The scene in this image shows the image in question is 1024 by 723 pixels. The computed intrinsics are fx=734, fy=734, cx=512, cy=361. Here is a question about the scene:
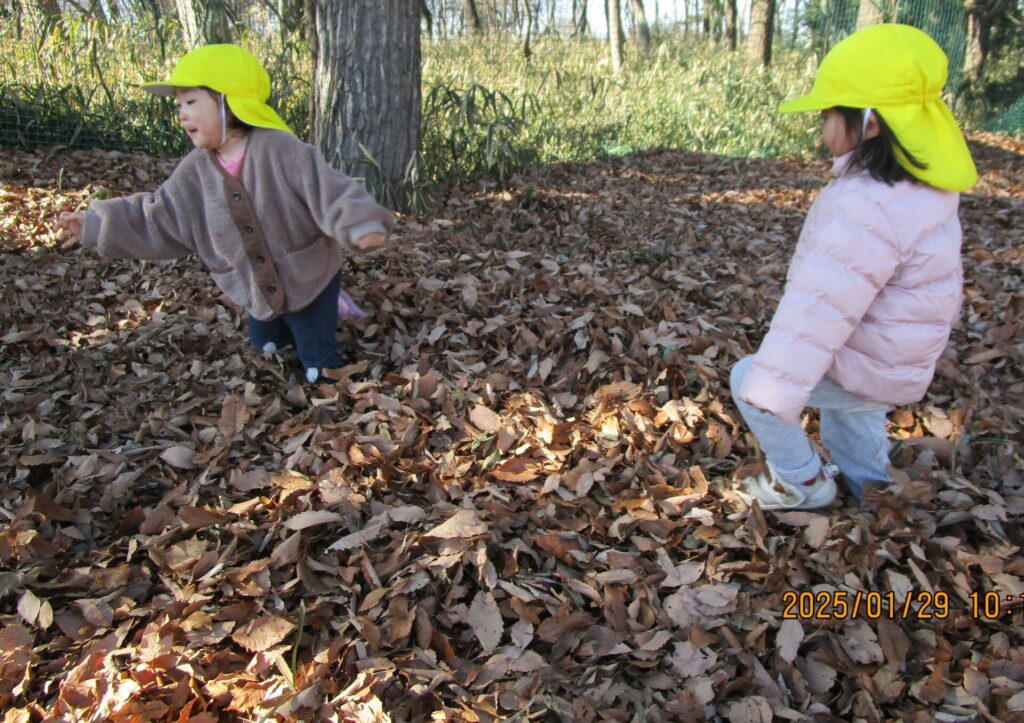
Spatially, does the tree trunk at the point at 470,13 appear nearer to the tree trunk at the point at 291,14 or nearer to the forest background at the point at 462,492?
the tree trunk at the point at 291,14

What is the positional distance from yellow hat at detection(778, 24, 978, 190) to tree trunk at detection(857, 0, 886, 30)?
846 cm

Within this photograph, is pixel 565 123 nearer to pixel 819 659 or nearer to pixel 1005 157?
pixel 1005 157

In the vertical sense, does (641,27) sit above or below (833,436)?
above

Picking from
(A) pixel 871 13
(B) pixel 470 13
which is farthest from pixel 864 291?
(B) pixel 470 13

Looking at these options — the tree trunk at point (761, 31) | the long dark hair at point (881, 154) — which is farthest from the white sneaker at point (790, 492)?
the tree trunk at point (761, 31)

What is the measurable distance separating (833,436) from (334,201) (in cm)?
191

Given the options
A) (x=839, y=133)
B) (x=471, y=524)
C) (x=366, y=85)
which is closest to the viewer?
(x=839, y=133)

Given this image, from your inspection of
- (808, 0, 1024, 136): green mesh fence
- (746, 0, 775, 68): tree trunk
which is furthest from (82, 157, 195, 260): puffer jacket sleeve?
(746, 0, 775, 68): tree trunk

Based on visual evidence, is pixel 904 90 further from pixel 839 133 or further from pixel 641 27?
pixel 641 27

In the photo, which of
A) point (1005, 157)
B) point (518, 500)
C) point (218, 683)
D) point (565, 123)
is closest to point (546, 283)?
Answer: point (518, 500)

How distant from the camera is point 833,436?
242 cm

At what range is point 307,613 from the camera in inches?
77.0

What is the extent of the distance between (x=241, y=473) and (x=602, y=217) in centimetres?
A: 330
